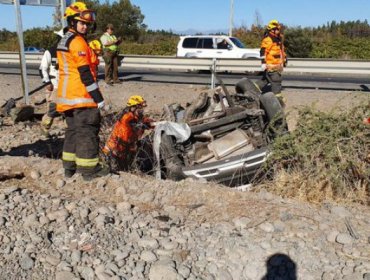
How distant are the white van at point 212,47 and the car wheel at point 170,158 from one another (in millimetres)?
14156

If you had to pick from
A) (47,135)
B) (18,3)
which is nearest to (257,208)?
(47,135)

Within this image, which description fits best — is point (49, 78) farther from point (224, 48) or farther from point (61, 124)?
point (224, 48)

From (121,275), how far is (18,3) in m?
8.26

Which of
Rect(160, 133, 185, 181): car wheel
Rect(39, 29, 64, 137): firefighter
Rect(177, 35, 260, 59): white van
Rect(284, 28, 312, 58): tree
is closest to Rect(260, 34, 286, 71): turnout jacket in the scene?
Rect(160, 133, 185, 181): car wheel

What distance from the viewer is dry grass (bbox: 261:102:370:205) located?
4.74 m

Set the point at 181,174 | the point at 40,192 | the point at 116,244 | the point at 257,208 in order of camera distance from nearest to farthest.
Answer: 1. the point at 116,244
2. the point at 257,208
3. the point at 40,192
4. the point at 181,174

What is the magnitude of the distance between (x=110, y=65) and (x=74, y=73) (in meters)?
7.49

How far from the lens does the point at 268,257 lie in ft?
11.3

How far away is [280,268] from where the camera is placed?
338 cm

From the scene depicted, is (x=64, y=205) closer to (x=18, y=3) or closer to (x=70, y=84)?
(x=70, y=84)

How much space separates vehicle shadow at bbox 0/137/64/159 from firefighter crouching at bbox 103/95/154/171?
5.18 feet

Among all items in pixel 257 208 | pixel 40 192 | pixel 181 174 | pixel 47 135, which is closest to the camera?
pixel 257 208

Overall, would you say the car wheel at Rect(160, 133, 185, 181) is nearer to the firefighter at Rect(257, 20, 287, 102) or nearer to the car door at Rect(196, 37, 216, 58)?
the firefighter at Rect(257, 20, 287, 102)

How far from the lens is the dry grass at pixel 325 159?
4.74 meters
